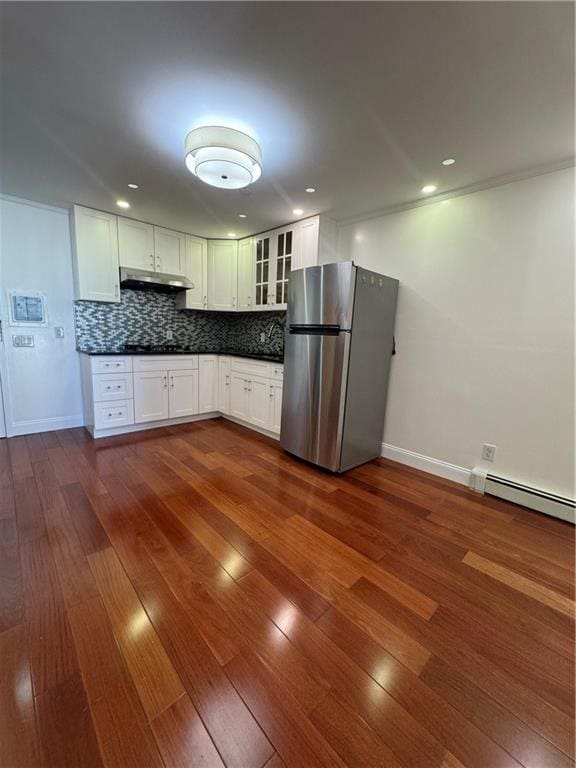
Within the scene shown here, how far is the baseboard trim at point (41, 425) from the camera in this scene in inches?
126

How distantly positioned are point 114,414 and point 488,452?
11.6 ft

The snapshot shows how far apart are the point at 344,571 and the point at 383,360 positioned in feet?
6.10

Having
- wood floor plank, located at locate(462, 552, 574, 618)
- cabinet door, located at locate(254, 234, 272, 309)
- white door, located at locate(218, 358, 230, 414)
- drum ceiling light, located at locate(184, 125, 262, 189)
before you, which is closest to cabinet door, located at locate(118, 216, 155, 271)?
cabinet door, located at locate(254, 234, 272, 309)

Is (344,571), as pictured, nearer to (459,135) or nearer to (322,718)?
(322,718)

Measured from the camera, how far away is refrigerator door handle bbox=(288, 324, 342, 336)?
250 cm

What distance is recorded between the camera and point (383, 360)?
2865 mm

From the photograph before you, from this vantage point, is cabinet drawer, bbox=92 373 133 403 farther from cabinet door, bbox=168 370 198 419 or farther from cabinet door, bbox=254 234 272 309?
cabinet door, bbox=254 234 272 309

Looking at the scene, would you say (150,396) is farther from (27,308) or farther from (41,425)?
(27,308)

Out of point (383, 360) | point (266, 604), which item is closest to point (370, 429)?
point (383, 360)

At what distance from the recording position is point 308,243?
3.17 metres

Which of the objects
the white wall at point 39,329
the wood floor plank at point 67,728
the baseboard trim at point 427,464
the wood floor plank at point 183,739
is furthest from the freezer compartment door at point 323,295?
→ the white wall at point 39,329

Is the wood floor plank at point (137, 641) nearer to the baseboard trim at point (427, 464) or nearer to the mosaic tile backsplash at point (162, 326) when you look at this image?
the baseboard trim at point (427, 464)

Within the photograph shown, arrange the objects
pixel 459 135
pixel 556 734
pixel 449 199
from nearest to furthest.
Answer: pixel 556 734 → pixel 459 135 → pixel 449 199

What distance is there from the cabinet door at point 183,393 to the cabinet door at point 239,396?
452 millimetres
